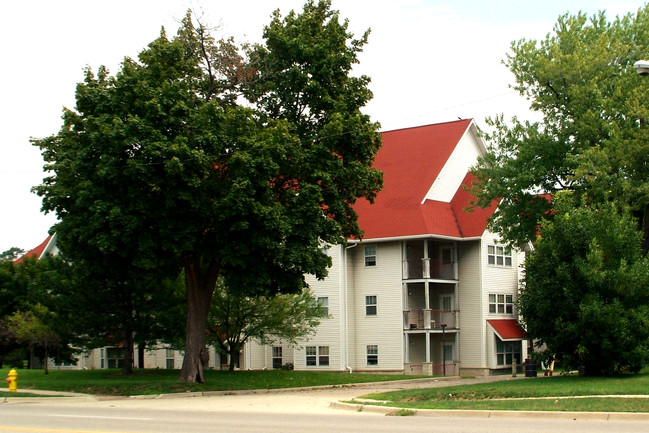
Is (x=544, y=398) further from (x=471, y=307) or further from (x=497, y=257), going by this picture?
(x=497, y=257)

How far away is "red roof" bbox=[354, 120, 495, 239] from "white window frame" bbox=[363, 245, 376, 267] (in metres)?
1.14

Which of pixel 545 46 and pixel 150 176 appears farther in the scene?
pixel 545 46

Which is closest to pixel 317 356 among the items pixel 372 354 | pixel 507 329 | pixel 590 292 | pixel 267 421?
pixel 372 354

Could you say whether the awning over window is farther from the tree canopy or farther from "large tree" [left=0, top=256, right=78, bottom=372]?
"large tree" [left=0, top=256, right=78, bottom=372]

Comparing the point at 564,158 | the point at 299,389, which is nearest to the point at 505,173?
the point at 564,158

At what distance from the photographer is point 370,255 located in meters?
46.9

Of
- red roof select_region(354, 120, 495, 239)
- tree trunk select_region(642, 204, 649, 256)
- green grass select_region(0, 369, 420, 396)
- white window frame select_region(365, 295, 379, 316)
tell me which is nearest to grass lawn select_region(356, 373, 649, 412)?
green grass select_region(0, 369, 420, 396)

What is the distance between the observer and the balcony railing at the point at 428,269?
45.1 meters

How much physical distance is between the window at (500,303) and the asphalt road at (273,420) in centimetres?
2511

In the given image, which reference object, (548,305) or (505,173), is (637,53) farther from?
(548,305)

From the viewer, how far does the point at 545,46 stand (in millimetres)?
36156

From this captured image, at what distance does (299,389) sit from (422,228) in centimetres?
1469

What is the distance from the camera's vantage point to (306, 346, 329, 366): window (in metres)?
46.9

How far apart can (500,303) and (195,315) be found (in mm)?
22264
